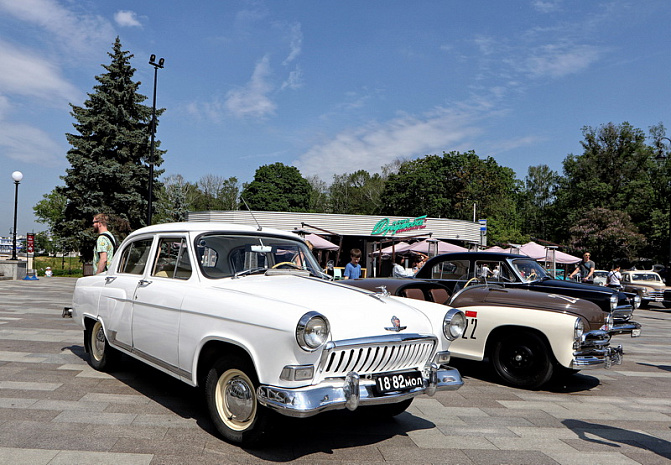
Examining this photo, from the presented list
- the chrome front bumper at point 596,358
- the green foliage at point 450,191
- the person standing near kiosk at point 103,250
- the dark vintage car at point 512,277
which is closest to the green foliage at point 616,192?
the green foliage at point 450,191

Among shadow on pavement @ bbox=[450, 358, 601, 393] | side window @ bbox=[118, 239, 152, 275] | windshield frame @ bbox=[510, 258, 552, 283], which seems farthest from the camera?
windshield frame @ bbox=[510, 258, 552, 283]

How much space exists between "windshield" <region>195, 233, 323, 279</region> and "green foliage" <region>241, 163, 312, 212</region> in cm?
6133

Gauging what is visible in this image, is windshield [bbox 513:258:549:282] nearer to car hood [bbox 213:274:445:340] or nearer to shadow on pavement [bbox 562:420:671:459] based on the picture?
shadow on pavement [bbox 562:420:671:459]

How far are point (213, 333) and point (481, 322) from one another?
4.11 metres

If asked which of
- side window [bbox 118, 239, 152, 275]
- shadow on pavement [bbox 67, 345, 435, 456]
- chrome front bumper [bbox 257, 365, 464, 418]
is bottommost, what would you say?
shadow on pavement [bbox 67, 345, 435, 456]

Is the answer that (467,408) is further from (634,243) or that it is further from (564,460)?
(634,243)

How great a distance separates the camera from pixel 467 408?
5652 millimetres

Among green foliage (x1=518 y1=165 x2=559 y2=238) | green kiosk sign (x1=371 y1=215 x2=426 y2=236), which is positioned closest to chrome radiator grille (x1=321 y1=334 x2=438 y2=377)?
green kiosk sign (x1=371 y1=215 x2=426 y2=236)

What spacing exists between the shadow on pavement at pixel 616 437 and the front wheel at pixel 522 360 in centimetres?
129

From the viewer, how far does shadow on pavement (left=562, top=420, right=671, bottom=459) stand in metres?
A: 4.59

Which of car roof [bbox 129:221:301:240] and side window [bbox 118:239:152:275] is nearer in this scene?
car roof [bbox 129:221:301:240]

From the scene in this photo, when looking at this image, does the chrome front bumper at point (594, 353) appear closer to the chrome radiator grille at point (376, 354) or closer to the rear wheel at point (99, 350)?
the chrome radiator grille at point (376, 354)

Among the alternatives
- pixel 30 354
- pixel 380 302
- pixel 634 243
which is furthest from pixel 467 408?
pixel 634 243

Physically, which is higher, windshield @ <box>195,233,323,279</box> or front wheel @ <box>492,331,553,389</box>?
windshield @ <box>195,233,323,279</box>
